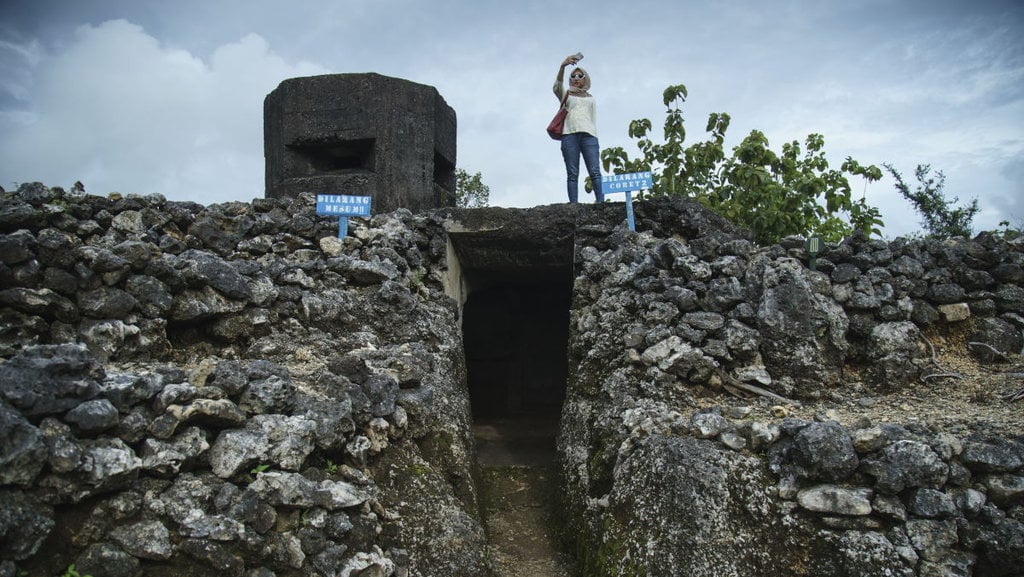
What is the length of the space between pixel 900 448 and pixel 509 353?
22.0ft

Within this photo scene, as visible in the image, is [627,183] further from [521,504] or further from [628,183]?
[521,504]

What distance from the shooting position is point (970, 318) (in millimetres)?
5242

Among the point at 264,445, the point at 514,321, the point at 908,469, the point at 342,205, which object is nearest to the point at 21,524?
the point at 264,445

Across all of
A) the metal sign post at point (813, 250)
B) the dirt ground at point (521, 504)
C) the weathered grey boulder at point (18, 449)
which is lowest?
the dirt ground at point (521, 504)

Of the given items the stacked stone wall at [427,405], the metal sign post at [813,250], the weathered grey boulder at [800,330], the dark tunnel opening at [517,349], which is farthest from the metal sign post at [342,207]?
the metal sign post at [813,250]

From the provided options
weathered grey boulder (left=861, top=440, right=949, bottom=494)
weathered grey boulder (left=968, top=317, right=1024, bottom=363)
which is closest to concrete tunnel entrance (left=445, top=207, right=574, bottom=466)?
weathered grey boulder (left=968, top=317, right=1024, bottom=363)

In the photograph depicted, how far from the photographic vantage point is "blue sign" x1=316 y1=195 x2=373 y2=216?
247 inches

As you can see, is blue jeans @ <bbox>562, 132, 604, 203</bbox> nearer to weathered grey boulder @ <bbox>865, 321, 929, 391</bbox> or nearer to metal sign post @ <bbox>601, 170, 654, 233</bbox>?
metal sign post @ <bbox>601, 170, 654, 233</bbox>

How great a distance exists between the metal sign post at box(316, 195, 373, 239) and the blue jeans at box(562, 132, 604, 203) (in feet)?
6.68

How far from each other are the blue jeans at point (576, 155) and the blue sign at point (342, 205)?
6.68 feet

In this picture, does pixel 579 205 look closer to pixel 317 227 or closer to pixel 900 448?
pixel 317 227

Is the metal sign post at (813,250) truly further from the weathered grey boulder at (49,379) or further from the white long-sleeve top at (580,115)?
the weathered grey boulder at (49,379)

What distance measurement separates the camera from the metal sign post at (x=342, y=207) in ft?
20.6

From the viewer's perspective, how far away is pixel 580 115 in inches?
284
